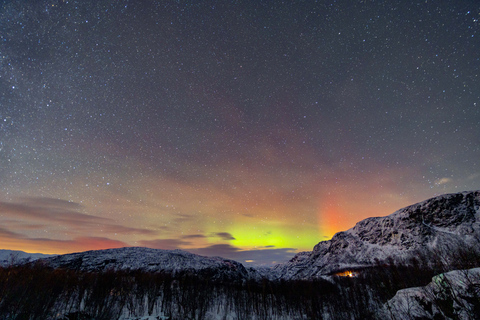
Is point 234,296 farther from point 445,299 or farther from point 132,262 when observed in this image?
point 132,262

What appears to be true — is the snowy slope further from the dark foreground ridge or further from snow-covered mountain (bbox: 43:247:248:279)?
snow-covered mountain (bbox: 43:247:248:279)

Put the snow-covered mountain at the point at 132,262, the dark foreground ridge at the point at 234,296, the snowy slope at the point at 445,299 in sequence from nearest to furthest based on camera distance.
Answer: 1. the snowy slope at the point at 445,299
2. the dark foreground ridge at the point at 234,296
3. the snow-covered mountain at the point at 132,262

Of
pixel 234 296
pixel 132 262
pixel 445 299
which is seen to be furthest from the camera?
pixel 132 262

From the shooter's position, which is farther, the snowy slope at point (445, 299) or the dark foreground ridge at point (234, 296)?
the dark foreground ridge at point (234, 296)

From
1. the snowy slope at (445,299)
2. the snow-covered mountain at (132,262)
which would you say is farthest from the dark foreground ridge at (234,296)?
the snow-covered mountain at (132,262)

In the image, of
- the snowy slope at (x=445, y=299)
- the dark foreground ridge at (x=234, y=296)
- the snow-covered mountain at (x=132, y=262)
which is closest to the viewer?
the snowy slope at (x=445, y=299)

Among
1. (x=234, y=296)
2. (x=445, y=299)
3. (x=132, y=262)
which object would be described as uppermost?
(x=132, y=262)

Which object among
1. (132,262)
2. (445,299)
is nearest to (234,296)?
(445,299)

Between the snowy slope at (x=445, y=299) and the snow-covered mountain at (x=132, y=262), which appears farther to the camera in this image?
the snow-covered mountain at (x=132, y=262)

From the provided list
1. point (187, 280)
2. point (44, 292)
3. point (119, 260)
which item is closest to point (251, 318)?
point (187, 280)

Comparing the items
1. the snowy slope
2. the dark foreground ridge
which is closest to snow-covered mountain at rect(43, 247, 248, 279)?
the dark foreground ridge

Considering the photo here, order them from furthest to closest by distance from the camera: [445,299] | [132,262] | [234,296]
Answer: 1. [132,262]
2. [234,296]
3. [445,299]

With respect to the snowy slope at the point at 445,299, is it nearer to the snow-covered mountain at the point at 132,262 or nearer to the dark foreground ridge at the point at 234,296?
the dark foreground ridge at the point at 234,296

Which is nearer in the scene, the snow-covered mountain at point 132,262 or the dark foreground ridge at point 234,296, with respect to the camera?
the dark foreground ridge at point 234,296
